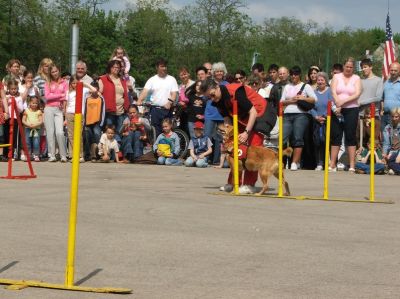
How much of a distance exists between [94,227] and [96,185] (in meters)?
5.08

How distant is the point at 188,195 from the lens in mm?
13867

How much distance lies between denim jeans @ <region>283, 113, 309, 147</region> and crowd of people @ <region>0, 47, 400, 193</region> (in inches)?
0.7

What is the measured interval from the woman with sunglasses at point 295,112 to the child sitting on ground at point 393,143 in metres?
1.45

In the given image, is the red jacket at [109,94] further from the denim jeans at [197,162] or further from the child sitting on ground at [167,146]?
the denim jeans at [197,162]

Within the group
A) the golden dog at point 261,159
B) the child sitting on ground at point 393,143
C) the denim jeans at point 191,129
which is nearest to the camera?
the golden dog at point 261,159

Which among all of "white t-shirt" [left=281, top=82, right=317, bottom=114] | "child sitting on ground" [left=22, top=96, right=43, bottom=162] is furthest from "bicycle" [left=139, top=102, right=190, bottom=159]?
"white t-shirt" [left=281, top=82, right=317, bottom=114]

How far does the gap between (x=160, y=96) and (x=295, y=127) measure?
10.7 feet

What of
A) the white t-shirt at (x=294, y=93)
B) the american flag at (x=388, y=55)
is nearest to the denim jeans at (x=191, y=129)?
the white t-shirt at (x=294, y=93)

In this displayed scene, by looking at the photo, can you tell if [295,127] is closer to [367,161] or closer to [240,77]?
[367,161]

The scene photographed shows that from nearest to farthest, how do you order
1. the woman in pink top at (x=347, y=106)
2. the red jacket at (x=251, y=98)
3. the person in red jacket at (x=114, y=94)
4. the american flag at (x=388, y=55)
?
the red jacket at (x=251, y=98), the woman in pink top at (x=347, y=106), the person in red jacket at (x=114, y=94), the american flag at (x=388, y=55)

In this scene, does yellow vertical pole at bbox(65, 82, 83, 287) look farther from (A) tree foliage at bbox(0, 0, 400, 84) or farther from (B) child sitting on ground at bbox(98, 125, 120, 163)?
(A) tree foliage at bbox(0, 0, 400, 84)

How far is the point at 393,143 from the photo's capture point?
18.3m

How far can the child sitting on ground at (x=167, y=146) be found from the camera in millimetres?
20312

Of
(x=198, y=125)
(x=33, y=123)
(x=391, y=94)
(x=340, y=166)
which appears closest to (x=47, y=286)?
(x=391, y=94)
